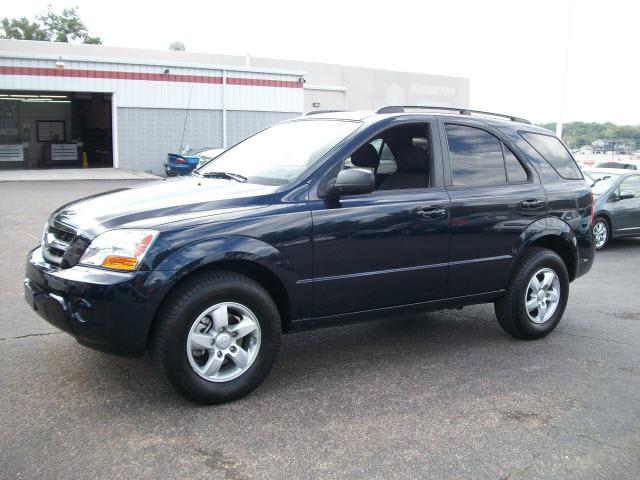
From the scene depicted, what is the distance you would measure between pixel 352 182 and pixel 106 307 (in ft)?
5.59

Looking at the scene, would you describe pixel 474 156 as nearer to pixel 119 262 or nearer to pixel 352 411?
pixel 352 411

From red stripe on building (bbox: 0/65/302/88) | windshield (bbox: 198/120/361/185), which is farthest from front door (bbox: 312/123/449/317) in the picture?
red stripe on building (bbox: 0/65/302/88)

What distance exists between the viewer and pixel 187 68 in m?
25.0

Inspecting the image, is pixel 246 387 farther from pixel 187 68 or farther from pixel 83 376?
pixel 187 68

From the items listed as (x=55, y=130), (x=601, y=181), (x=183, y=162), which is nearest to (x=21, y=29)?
(x=55, y=130)

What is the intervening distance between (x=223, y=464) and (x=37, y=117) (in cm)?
2889

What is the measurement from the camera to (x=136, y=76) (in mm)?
23953

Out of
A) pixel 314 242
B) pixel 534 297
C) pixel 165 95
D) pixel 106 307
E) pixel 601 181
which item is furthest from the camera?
pixel 165 95

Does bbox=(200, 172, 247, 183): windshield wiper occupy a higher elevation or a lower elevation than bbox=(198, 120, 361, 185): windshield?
lower

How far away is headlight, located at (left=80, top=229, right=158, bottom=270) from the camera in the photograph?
3.59m

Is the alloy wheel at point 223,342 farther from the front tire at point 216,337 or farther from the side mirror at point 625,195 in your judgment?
the side mirror at point 625,195

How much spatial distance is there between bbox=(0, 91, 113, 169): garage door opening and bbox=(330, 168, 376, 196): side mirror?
23979mm

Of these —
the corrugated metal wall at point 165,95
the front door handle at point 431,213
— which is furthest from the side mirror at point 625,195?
the corrugated metal wall at point 165,95

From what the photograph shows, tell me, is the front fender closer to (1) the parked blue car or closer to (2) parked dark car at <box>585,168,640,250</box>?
(2) parked dark car at <box>585,168,640,250</box>
